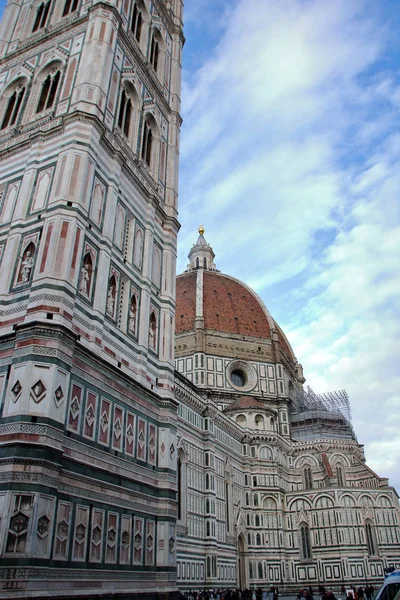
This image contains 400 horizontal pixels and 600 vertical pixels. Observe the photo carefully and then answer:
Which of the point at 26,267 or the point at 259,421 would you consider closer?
the point at 26,267

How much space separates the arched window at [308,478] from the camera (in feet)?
154

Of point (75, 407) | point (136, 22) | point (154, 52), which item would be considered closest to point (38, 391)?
point (75, 407)

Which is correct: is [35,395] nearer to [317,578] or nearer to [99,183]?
[99,183]

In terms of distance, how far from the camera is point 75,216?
1348 centimetres

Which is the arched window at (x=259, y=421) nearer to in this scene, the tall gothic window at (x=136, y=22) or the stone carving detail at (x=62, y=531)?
the tall gothic window at (x=136, y=22)

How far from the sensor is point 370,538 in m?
41.2

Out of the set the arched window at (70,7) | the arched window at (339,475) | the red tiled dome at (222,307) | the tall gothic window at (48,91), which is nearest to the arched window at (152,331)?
the tall gothic window at (48,91)

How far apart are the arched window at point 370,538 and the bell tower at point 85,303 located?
3235cm

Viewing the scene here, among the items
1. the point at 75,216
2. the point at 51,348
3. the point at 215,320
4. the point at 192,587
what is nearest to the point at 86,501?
the point at 51,348

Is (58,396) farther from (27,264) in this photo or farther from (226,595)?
(226,595)

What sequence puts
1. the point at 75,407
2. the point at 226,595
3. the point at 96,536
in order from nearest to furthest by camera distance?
the point at 96,536, the point at 75,407, the point at 226,595

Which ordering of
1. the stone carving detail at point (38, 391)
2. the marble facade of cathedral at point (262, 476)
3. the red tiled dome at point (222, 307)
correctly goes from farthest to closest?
the red tiled dome at point (222, 307)
the marble facade of cathedral at point (262, 476)
the stone carving detail at point (38, 391)

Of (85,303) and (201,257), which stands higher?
(201,257)

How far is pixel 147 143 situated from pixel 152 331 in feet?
25.5
